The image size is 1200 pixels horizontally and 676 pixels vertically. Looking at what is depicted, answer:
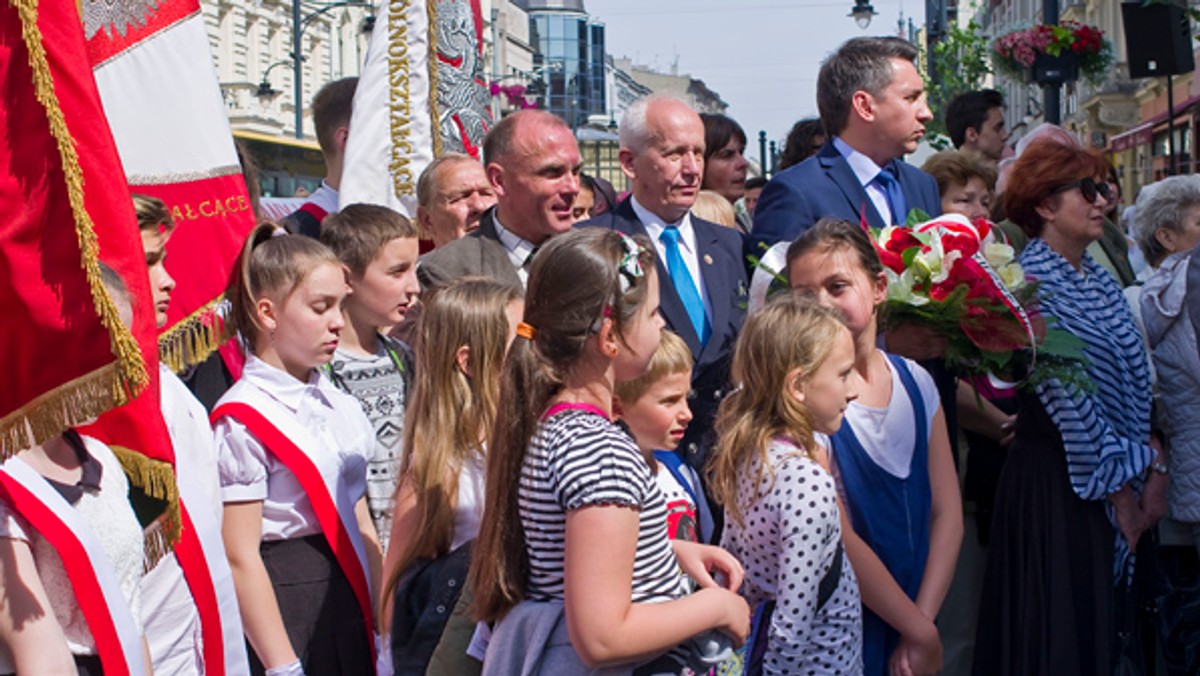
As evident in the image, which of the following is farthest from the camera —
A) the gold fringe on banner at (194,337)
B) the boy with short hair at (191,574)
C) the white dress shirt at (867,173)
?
the white dress shirt at (867,173)

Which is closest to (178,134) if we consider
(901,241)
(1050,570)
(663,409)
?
(663,409)

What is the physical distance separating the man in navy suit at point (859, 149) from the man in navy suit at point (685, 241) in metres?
0.19

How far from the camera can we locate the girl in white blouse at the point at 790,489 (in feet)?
12.2

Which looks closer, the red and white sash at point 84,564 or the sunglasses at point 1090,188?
the red and white sash at point 84,564

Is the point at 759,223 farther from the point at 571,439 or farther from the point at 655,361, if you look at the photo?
A: the point at 571,439

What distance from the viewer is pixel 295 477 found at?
4215mm

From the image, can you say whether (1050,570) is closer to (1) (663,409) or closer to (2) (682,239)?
(2) (682,239)

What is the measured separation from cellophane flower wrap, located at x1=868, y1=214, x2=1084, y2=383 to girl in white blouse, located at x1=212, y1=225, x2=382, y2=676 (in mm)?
1636

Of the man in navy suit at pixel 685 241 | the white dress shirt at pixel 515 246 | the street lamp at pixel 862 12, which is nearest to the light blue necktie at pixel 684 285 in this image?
the man in navy suit at pixel 685 241

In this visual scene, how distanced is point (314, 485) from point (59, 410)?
1673mm

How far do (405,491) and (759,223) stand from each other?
1811 millimetres

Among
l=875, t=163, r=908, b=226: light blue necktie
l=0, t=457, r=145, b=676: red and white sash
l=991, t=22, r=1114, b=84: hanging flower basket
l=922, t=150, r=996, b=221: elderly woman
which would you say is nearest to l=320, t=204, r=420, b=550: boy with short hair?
l=875, t=163, r=908, b=226: light blue necktie

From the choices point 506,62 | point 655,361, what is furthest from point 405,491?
point 506,62

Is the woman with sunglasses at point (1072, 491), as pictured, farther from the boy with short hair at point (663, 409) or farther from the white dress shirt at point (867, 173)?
the boy with short hair at point (663, 409)
